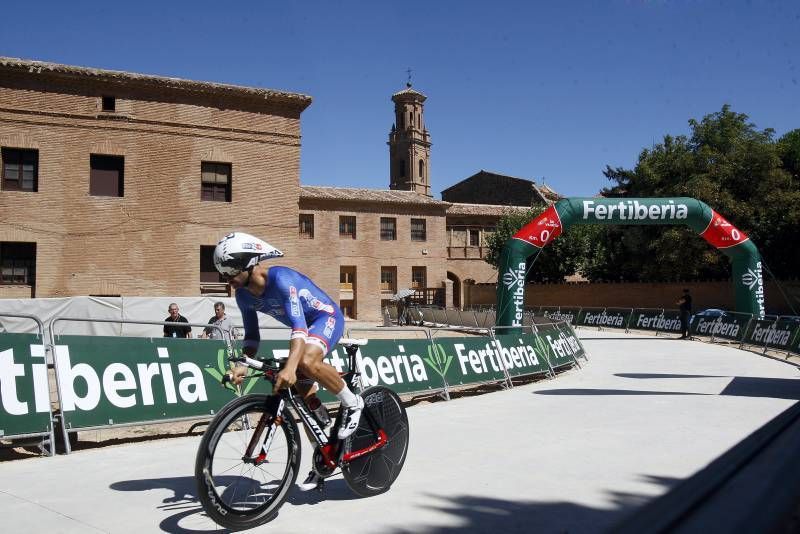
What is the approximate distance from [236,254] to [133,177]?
23029 millimetres

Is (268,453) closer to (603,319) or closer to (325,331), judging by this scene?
(325,331)

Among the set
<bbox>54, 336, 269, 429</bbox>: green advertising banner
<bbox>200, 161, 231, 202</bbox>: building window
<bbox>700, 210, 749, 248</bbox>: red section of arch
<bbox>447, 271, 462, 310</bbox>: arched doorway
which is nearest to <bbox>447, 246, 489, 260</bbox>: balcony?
<bbox>447, 271, 462, 310</bbox>: arched doorway

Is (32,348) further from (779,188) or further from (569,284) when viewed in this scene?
(569,284)

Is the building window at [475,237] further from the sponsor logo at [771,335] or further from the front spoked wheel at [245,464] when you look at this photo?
the front spoked wheel at [245,464]

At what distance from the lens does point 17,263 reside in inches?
941

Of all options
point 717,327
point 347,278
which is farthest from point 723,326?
point 347,278

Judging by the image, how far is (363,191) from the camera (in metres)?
49.4

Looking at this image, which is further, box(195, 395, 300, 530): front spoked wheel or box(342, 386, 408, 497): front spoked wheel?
box(342, 386, 408, 497): front spoked wheel

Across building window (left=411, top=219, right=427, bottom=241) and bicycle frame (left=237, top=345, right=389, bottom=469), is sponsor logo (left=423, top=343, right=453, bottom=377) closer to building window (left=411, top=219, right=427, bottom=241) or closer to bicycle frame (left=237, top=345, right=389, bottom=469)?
bicycle frame (left=237, top=345, right=389, bottom=469)

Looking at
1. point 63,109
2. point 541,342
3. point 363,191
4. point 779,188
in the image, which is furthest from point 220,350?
point 363,191

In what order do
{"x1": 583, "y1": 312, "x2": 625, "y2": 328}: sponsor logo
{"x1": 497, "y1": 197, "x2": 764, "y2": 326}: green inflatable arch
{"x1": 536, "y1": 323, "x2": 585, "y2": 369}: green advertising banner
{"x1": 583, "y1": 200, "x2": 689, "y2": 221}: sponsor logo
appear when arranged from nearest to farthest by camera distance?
{"x1": 536, "y1": 323, "x2": 585, "y2": 369}: green advertising banner < {"x1": 497, "y1": 197, "x2": 764, "y2": 326}: green inflatable arch < {"x1": 583, "y1": 200, "x2": 689, "y2": 221}: sponsor logo < {"x1": 583, "y1": 312, "x2": 625, "y2": 328}: sponsor logo

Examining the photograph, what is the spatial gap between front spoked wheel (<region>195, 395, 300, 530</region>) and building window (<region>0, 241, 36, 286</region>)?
76.6 ft

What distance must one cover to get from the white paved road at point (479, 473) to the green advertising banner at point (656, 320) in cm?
1841

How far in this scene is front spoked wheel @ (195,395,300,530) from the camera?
3.78m
